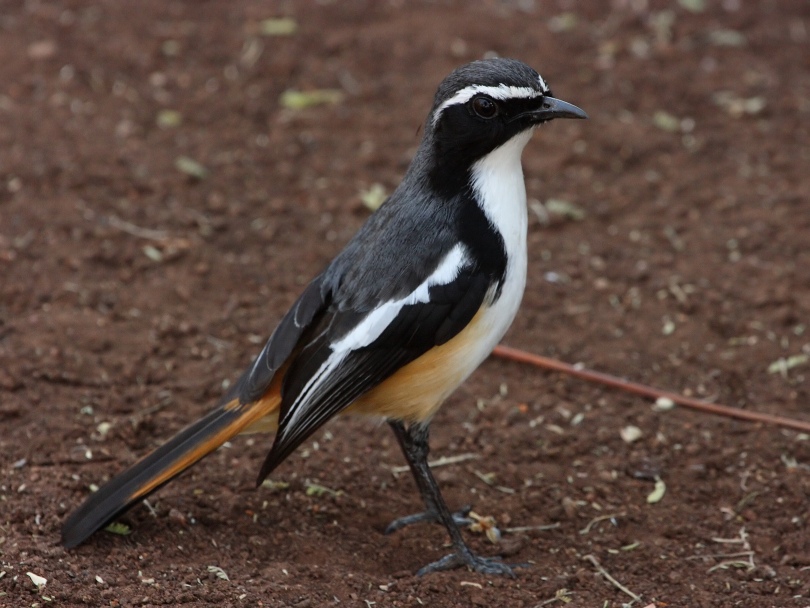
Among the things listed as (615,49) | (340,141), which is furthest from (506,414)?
(615,49)

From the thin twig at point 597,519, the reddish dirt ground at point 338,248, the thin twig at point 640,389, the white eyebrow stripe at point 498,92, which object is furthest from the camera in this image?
the thin twig at point 640,389

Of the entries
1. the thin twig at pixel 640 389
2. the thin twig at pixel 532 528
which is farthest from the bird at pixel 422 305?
the thin twig at pixel 640 389

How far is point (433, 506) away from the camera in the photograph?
211 inches

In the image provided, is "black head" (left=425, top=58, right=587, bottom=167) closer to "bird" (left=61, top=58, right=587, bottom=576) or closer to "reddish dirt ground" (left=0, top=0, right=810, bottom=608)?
"bird" (left=61, top=58, right=587, bottom=576)

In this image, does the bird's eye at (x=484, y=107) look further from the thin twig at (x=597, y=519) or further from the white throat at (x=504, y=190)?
the thin twig at (x=597, y=519)

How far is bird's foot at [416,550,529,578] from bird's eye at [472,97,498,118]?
2.03 metres

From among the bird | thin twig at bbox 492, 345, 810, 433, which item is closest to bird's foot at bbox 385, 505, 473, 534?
the bird

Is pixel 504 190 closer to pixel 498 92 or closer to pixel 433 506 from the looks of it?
pixel 498 92

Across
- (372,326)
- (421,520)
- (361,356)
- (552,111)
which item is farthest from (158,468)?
(552,111)

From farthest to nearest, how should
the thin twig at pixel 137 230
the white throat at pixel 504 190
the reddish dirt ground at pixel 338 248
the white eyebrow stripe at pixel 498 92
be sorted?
the thin twig at pixel 137 230 → the reddish dirt ground at pixel 338 248 → the white throat at pixel 504 190 → the white eyebrow stripe at pixel 498 92

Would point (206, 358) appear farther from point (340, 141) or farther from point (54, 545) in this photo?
point (340, 141)

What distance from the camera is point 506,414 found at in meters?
6.07

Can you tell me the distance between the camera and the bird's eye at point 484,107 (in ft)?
15.6

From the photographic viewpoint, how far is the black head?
4734mm
